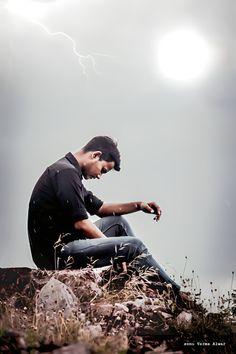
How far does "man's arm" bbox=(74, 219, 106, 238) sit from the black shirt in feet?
0.06

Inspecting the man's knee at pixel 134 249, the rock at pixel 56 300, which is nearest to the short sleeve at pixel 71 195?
the man's knee at pixel 134 249

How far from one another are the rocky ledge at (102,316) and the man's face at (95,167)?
51 cm

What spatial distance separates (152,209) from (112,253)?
1.05ft

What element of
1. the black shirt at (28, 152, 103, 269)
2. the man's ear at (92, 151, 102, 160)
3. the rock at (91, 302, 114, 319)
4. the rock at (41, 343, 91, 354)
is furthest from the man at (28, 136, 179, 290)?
the rock at (41, 343, 91, 354)

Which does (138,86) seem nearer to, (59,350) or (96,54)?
(96,54)

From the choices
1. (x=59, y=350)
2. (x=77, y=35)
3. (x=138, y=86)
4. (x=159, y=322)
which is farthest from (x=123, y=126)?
(x=59, y=350)

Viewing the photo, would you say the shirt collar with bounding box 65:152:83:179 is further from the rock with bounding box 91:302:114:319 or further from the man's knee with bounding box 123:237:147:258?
the rock with bounding box 91:302:114:319

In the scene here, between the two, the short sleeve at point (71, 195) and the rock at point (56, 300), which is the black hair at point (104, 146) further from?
the rock at point (56, 300)

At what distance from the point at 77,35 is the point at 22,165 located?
2.48 feet

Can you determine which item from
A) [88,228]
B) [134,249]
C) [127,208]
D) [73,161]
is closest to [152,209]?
[127,208]

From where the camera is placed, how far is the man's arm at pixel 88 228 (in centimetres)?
346

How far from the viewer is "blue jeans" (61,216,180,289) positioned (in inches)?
135

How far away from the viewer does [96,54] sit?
3.58m

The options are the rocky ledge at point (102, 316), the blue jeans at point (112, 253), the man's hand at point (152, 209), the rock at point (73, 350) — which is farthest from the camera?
the man's hand at point (152, 209)
